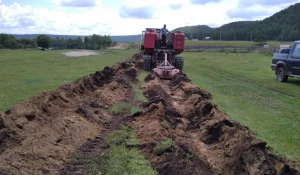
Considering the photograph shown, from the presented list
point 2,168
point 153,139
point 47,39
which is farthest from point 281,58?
point 47,39

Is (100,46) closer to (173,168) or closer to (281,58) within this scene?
(281,58)

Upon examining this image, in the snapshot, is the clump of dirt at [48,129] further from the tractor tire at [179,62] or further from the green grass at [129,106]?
the tractor tire at [179,62]

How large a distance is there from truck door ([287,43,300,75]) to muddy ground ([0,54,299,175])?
8.39 metres

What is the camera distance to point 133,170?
604 centimetres

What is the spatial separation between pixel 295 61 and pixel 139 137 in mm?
12937

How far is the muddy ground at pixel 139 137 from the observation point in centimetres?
596

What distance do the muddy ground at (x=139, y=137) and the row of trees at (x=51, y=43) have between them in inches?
2973

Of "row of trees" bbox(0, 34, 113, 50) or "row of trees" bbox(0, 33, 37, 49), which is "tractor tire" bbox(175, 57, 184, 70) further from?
"row of trees" bbox(0, 34, 113, 50)

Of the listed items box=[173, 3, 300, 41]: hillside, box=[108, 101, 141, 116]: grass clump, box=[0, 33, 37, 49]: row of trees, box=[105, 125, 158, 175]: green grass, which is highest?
box=[173, 3, 300, 41]: hillside

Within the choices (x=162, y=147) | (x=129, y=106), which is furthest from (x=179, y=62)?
(x=162, y=147)

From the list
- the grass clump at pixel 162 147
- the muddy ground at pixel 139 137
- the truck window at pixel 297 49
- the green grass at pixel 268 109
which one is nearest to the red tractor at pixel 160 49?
the green grass at pixel 268 109

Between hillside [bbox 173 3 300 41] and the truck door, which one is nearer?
the truck door

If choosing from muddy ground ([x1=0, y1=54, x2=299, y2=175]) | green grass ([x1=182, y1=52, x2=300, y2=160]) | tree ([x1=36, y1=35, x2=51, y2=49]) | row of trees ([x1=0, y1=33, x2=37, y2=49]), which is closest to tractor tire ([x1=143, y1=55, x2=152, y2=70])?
green grass ([x1=182, y1=52, x2=300, y2=160])

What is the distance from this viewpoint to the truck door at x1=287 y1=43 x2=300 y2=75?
59.1ft
